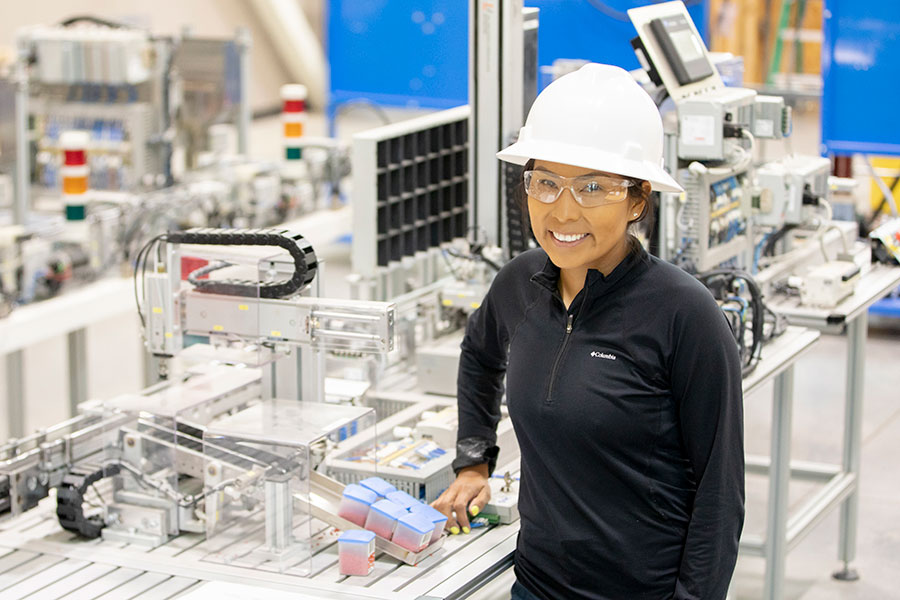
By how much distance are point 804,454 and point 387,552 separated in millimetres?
3178

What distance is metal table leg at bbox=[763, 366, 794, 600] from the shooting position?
11.9ft

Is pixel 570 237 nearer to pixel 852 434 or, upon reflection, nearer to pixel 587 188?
pixel 587 188

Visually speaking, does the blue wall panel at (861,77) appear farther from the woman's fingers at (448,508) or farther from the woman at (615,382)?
the woman at (615,382)

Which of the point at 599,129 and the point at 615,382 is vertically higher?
the point at 599,129

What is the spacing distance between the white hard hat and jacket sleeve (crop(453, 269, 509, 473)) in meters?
0.42

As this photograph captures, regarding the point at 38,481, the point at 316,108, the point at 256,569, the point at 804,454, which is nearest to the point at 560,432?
the point at 256,569

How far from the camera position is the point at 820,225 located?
4.14 meters

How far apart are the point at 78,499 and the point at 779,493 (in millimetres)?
1894

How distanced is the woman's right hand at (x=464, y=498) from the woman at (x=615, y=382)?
0.33 m

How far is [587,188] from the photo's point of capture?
210 centimetres

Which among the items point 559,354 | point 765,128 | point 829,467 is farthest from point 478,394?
point 829,467

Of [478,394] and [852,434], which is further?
[852,434]

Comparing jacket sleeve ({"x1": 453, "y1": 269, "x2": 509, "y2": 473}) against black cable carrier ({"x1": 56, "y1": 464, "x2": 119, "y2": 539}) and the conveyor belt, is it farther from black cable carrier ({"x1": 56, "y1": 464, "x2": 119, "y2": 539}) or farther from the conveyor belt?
black cable carrier ({"x1": 56, "y1": 464, "x2": 119, "y2": 539})

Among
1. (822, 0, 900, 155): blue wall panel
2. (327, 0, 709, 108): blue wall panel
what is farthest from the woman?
(327, 0, 709, 108): blue wall panel
